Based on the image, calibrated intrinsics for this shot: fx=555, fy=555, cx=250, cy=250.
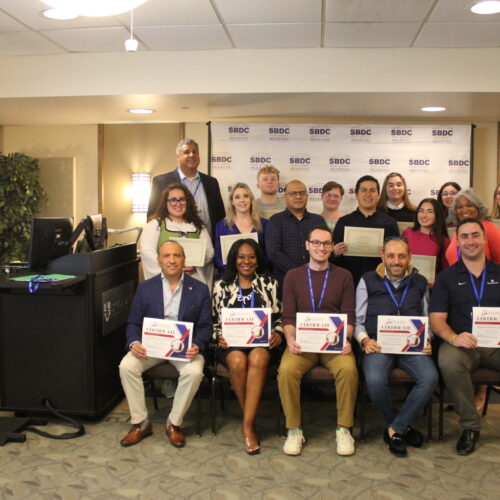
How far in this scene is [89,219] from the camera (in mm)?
4051

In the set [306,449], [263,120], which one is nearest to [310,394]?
[306,449]

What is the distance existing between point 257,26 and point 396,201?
6.04 ft

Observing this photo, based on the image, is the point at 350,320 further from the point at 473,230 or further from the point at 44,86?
the point at 44,86

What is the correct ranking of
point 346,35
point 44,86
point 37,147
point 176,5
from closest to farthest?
point 176,5 < point 346,35 < point 44,86 < point 37,147

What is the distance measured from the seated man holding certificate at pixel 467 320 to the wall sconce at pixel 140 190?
4173 mm

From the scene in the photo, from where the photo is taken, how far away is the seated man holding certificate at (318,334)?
340cm

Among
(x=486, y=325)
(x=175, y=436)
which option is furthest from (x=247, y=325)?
(x=486, y=325)

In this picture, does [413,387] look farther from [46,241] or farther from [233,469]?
[46,241]

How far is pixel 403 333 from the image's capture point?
3430mm

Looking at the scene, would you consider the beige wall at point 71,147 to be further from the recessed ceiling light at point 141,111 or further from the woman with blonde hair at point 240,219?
the woman with blonde hair at point 240,219

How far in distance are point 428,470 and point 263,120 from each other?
4.29 m

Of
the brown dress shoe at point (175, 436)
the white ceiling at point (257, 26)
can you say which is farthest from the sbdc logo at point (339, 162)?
the brown dress shoe at point (175, 436)

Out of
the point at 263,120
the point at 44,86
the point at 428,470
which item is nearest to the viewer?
the point at 428,470

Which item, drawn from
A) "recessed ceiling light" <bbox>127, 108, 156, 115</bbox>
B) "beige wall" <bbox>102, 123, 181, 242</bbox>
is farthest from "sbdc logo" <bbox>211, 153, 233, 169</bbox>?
"beige wall" <bbox>102, 123, 181, 242</bbox>
